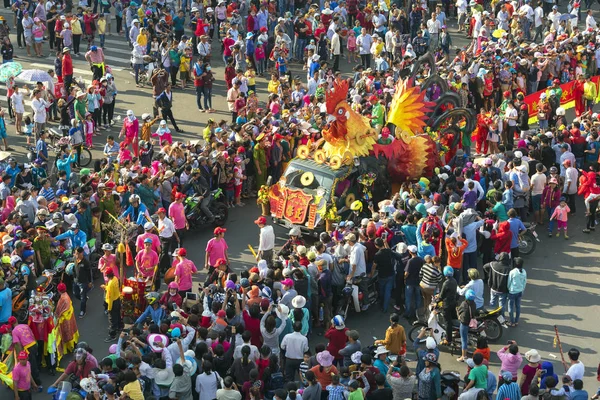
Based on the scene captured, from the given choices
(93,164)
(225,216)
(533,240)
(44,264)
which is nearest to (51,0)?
(93,164)

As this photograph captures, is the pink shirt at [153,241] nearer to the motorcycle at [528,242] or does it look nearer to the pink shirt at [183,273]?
the pink shirt at [183,273]

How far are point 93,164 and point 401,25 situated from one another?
12.9 m

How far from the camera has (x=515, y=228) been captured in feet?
71.5

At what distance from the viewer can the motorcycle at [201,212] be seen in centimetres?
2331

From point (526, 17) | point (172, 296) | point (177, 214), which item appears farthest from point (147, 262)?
point (526, 17)

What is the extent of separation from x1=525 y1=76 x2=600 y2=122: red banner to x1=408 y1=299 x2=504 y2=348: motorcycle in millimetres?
11551

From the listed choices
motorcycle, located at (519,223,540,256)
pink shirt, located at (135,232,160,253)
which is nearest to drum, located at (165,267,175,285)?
pink shirt, located at (135,232,160,253)

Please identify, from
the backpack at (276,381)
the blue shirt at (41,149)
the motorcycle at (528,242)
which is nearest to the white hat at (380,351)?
the backpack at (276,381)

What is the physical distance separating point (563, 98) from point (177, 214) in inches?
531

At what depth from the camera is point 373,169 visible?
923 inches

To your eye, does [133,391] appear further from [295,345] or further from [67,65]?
[67,65]

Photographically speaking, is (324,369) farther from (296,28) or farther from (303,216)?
(296,28)

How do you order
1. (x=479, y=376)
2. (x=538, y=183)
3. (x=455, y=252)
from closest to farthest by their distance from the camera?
→ (x=479, y=376) < (x=455, y=252) < (x=538, y=183)

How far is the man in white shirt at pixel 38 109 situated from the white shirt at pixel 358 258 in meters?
10.6
